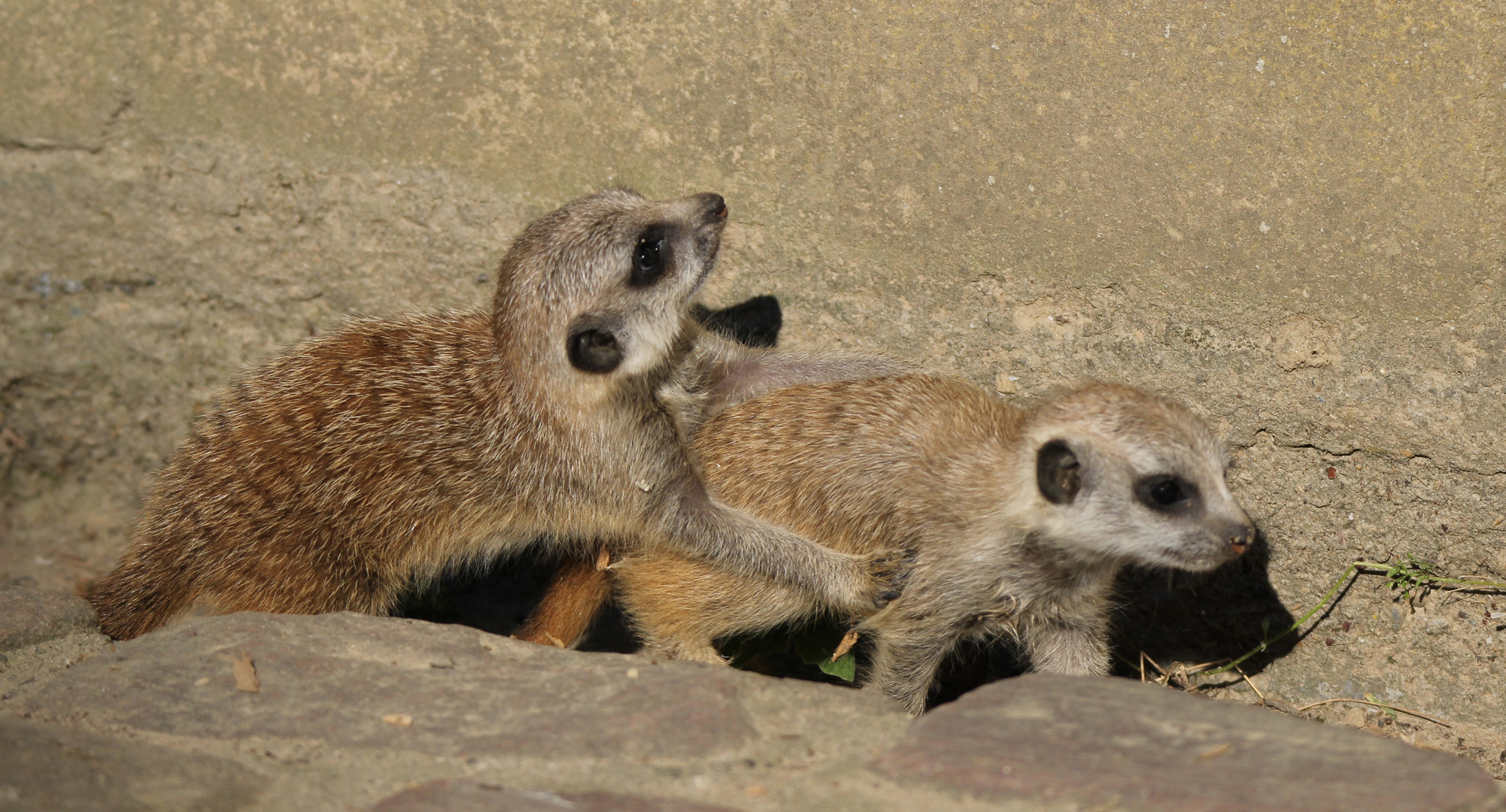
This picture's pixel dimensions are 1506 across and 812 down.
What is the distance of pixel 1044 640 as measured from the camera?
151 inches

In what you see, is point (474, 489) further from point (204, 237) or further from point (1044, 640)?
point (1044, 640)

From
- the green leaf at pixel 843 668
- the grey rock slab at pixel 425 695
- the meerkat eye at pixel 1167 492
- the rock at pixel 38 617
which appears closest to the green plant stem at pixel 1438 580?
the meerkat eye at pixel 1167 492

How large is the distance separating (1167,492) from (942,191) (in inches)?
54.9

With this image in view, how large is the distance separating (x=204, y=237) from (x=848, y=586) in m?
2.94

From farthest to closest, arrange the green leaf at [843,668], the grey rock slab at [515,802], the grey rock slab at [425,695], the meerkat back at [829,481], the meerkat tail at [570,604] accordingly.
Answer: the green leaf at [843,668] < the meerkat tail at [570,604] < the meerkat back at [829,481] < the grey rock slab at [425,695] < the grey rock slab at [515,802]

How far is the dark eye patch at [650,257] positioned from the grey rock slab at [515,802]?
1.90 metres

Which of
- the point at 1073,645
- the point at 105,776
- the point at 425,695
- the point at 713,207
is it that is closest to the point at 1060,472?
the point at 1073,645

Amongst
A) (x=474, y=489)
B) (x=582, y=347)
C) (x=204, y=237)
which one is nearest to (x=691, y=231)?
(x=582, y=347)

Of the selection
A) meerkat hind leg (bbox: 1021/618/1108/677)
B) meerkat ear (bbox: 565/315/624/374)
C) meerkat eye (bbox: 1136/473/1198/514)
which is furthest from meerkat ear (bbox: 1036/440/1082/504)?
meerkat ear (bbox: 565/315/624/374)

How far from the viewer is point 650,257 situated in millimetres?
3918

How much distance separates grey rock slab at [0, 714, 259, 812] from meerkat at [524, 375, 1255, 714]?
153 cm

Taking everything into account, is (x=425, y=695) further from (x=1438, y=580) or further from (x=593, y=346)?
(x=1438, y=580)

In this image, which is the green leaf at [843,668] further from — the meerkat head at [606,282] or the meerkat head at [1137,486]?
the meerkat head at [606,282]

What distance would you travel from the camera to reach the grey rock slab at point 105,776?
7.82 feet
